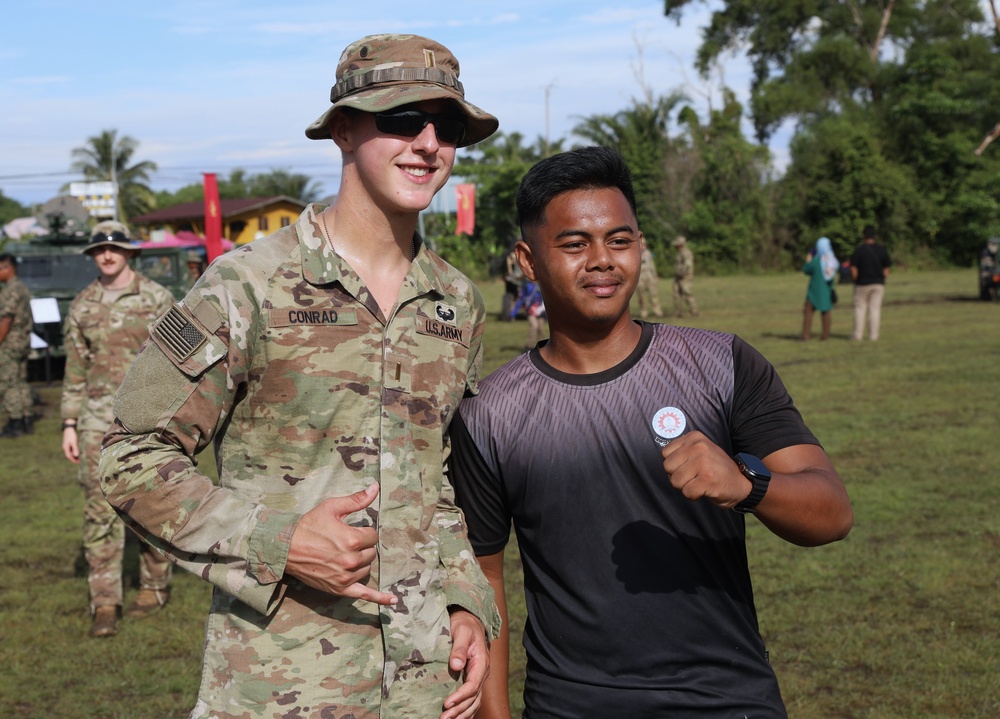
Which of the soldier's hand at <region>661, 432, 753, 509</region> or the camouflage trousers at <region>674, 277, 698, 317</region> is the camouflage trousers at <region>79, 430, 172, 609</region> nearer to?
the soldier's hand at <region>661, 432, 753, 509</region>

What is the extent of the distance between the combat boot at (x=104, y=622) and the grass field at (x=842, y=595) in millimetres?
78

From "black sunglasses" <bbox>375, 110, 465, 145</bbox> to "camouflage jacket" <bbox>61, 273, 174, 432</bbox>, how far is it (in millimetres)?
4754

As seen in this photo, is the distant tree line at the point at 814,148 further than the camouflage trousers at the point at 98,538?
Yes

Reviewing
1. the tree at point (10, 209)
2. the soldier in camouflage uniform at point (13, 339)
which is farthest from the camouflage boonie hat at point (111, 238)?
the tree at point (10, 209)

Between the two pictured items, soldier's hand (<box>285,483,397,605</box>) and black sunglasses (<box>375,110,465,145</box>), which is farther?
black sunglasses (<box>375,110,465,145</box>)

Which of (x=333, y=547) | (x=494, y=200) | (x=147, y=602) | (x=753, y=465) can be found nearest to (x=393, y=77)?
(x=333, y=547)

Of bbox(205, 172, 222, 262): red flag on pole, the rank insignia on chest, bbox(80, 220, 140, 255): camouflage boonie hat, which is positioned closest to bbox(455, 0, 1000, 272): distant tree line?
bbox(205, 172, 222, 262): red flag on pole

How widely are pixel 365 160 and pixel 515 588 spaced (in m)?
5.04

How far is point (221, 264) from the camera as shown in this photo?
97.7 inches

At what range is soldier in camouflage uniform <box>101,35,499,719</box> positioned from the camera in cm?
231

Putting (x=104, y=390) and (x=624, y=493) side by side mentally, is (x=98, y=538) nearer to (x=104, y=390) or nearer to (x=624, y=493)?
(x=104, y=390)

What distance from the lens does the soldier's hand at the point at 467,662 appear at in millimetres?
2574

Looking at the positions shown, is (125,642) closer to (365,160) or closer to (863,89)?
(365,160)

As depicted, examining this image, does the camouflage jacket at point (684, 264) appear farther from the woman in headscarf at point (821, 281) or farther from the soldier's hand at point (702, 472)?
the soldier's hand at point (702, 472)
